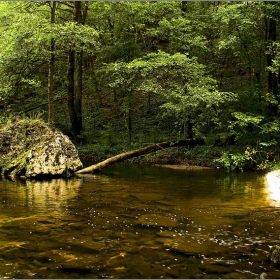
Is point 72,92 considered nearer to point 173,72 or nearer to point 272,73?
point 173,72

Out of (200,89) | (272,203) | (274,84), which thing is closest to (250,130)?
(274,84)

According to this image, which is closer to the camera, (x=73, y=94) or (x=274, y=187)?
(x=274, y=187)

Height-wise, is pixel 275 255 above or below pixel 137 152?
below

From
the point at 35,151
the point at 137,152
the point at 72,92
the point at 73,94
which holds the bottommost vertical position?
the point at 137,152

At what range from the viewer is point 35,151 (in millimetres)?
13617

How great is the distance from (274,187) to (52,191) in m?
7.25

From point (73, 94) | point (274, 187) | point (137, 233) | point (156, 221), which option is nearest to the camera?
point (137, 233)

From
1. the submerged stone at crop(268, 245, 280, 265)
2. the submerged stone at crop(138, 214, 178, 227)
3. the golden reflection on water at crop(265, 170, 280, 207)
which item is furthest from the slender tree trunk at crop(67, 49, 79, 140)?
the submerged stone at crop(268, 245, 280, 265)

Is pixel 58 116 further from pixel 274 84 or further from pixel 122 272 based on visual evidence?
pixel 122 272

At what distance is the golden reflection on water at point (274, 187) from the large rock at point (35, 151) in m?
7.81

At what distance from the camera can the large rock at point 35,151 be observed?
1334cm

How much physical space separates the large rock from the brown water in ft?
9.34

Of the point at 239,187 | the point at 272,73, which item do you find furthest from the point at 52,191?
the point at 272,73

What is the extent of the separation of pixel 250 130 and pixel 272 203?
9.92 metres
